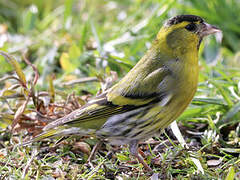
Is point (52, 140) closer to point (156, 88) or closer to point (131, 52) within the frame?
point (156, 88)

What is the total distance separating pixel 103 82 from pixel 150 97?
102cm

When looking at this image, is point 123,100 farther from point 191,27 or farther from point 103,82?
point 103,82

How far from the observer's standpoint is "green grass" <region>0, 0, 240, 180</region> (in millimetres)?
3100

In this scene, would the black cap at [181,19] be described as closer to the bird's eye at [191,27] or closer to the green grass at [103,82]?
the bird's eye at [191,27]

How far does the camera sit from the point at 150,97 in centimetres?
307

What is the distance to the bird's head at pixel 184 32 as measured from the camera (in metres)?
3.18

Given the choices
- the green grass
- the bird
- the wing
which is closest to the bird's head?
the bird

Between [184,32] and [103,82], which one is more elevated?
[184,32]

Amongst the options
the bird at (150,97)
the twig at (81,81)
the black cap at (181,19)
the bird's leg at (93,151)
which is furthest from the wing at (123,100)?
the twig at (81,81)

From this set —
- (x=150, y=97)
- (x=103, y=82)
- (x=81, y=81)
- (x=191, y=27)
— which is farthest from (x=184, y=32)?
(x=81, y=81)

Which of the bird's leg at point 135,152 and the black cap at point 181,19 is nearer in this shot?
the bird's leg at point 135,152

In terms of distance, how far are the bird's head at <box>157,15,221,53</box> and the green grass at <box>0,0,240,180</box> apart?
59 centimetres

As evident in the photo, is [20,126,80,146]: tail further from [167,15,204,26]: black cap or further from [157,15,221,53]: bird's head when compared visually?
[167,15,204,26]: black cap

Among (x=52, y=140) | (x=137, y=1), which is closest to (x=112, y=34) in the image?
(x=137, y=1)
